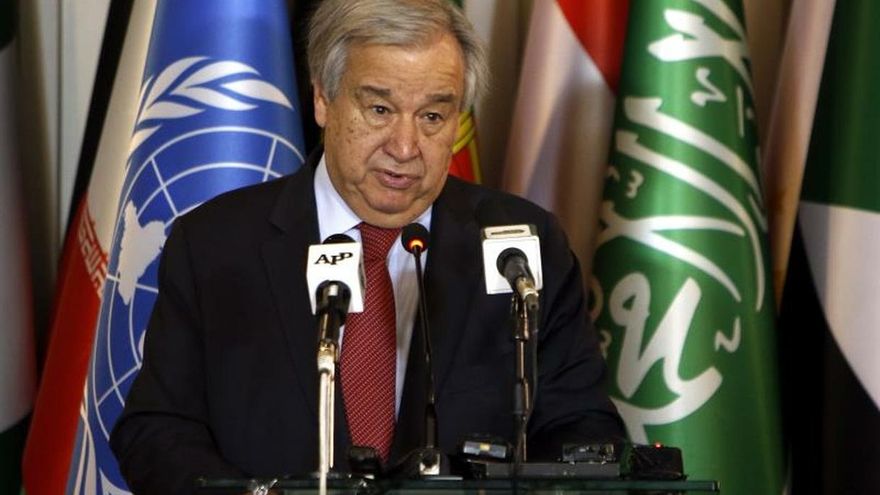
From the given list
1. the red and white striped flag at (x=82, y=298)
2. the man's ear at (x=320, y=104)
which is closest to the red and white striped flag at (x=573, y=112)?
the red and white striped flag at (x=82, y=298)

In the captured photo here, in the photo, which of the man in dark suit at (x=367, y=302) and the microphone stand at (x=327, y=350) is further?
the man in dark suit at (x=367, y=302)

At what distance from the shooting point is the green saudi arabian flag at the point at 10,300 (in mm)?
4035

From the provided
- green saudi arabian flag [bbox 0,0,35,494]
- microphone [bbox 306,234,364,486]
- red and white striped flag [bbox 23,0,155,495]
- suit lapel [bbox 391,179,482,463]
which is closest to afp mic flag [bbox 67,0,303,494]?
red and white striped flag [bbox 23,0,155,495]

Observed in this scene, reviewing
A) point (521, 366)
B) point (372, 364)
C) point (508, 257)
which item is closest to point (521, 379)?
point (521, 366)

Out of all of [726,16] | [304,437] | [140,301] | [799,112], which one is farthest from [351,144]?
[799,112]

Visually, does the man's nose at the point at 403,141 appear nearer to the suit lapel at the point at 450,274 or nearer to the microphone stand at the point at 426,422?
the suit lapel at the point at 450,274

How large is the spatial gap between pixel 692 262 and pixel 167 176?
47.6 inches

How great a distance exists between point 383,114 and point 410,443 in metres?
0.56

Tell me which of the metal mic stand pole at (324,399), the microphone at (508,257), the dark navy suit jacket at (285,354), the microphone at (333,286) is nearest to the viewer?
the metal mic stand pole at (324,399)

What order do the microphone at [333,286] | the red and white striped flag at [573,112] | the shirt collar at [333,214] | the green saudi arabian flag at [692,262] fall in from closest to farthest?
1. the microphone at [333,286]
2. the shirt collar at [333,214]
3. the green saudi arabian flag at [692,262]
4. the red and white striped flag at [573,112]

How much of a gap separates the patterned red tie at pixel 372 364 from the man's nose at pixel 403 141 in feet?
0.62

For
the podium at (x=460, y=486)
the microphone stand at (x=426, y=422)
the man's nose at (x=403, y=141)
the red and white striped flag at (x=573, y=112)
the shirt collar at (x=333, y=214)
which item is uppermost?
the red and white striped flag at (x=573, y=112)

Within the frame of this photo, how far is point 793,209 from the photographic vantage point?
418 cm

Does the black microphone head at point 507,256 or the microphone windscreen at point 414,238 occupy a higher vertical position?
the microphone windscreen at point 414,238
